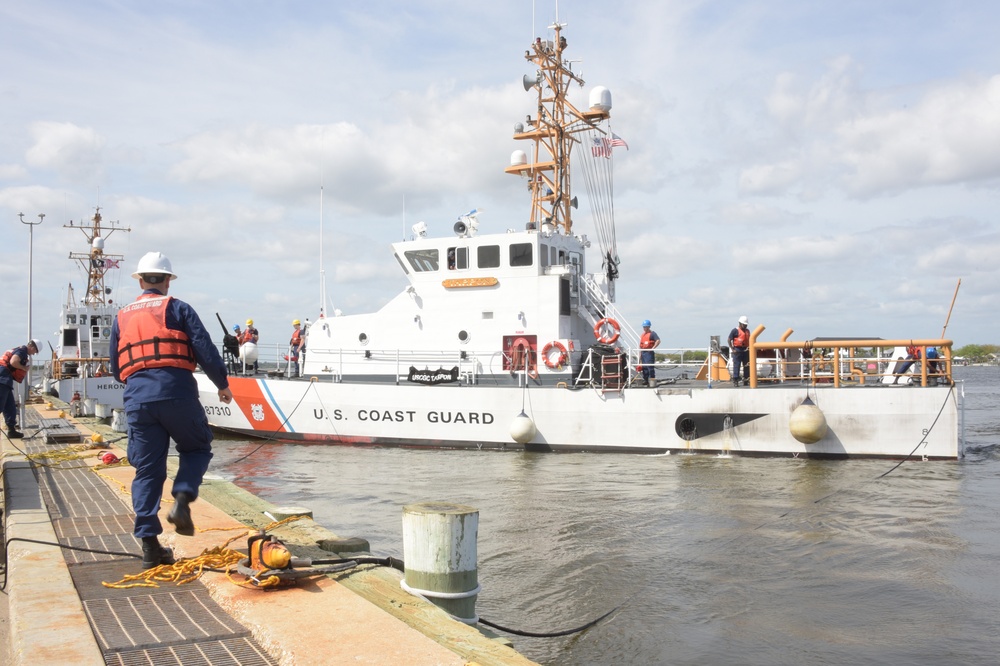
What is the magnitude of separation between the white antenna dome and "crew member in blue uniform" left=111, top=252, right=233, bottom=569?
1367 cm

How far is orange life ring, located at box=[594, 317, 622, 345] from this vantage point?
14.1 m

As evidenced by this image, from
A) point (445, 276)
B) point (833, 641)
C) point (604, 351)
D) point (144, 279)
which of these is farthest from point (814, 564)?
point (445, 276)

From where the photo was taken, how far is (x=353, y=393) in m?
15.3

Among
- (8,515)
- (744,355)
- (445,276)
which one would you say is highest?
(445,276)

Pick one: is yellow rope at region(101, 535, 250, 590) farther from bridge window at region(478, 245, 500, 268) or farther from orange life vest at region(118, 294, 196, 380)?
bridge window at region(478, 245, 500, 268)

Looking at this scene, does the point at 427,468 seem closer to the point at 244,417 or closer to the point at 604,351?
the point at 604,351

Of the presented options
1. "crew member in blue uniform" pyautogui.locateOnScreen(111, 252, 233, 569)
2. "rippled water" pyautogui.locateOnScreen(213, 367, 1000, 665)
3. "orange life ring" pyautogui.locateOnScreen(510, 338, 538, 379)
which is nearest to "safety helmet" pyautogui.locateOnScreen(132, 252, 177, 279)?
"crew member in blue uniform" pyautogui.locateOnScreen(111, 252, 233, 569)

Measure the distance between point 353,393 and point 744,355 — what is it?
7461mm

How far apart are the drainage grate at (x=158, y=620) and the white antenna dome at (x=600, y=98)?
47.8ft

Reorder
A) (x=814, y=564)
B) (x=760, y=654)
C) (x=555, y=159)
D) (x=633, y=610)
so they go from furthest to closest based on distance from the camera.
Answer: (x=555, y=159), (x=814, y=564), (x=633, y=610), (x=760, y=654)

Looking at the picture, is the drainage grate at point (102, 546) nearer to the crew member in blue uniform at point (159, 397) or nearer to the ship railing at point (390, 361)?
the crew member in blue uniform at point (159, 397)

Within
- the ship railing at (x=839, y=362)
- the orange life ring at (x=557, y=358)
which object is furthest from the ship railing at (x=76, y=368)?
the ship railing at (x=839, y=362)

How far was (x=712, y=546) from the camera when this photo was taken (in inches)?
291

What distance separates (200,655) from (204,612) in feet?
1.67
